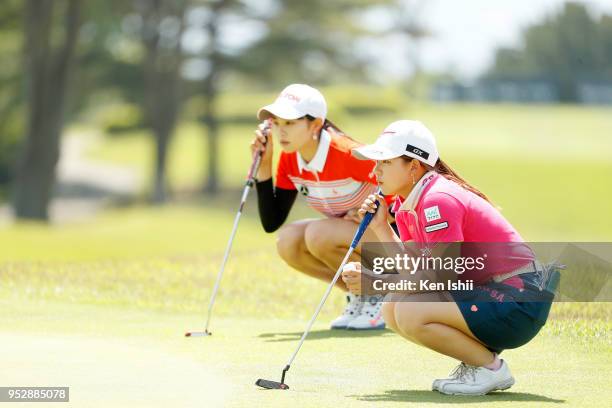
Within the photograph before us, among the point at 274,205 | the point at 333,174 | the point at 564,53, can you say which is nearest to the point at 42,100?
the point at 274,205

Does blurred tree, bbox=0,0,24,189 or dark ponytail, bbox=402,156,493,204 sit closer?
dark ponytail, bbox=402,156,493,204

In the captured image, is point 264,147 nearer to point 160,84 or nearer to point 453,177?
point 453,177

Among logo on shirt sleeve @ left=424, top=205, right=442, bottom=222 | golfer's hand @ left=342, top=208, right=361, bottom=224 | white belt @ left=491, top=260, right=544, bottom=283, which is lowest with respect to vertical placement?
golfer's hand @ left=342, top=208, right=361, bottom=224

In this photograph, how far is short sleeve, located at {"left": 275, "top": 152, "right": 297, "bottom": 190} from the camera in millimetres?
7648

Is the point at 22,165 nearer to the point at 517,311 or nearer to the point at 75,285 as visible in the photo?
the point at 75,285

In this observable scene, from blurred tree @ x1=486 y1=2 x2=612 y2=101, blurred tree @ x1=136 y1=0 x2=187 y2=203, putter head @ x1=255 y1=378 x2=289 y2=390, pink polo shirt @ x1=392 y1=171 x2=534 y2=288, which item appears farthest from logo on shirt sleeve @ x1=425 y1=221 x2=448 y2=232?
blurred tree @ x1=486 y1=2 x2=612 y2=101

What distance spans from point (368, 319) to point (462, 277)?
208cm

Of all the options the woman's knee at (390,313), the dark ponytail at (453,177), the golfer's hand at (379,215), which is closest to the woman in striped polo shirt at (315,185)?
the golfer's hand at (379,215)

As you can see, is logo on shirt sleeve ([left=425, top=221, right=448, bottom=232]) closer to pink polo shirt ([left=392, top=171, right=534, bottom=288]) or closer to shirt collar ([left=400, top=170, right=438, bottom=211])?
pink polo shirt ([left=392, top=171, right=534, bottom=288])

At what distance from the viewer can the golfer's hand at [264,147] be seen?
24.1ft

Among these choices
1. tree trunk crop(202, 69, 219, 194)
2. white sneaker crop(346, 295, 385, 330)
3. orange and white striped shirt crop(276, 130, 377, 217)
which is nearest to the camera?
orange and white striped shirt crop(276, 130, 377, 217)

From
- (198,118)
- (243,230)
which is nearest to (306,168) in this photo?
(243,230)

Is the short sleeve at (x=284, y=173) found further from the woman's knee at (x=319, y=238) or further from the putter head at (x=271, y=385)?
the putter head at (x=271, y=385)

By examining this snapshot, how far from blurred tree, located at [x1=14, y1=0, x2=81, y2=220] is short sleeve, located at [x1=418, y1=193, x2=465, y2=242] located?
20.5 m
